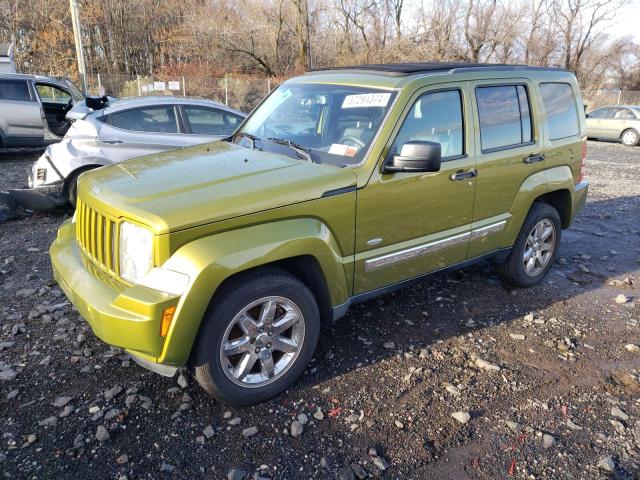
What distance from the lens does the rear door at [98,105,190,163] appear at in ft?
22.2

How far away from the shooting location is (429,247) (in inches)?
149

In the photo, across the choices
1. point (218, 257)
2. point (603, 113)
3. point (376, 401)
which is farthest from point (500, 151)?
point (603, 113)

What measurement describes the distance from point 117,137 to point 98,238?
434 centimetres

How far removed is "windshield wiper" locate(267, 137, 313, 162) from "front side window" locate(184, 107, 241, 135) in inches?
146

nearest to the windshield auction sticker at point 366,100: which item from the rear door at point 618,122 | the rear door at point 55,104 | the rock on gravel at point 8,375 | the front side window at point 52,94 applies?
the rock on gravel at point 8,375

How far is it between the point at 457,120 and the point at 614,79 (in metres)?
46.3

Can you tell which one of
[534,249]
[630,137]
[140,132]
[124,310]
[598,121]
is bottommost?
[630,137]

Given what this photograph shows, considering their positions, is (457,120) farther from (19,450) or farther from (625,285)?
(19,450)

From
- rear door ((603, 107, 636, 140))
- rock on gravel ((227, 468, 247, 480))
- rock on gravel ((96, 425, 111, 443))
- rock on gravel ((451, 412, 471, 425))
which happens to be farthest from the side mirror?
rear door ((603, 107, 636, 140))

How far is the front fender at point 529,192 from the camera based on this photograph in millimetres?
4414

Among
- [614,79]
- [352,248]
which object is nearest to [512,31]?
[614,79]

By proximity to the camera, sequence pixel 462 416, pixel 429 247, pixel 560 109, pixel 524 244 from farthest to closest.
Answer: pixel 560 109 → pixel 524 244 → pixel 429 247 → pixel 462 416

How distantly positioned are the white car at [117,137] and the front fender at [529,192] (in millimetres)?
4388

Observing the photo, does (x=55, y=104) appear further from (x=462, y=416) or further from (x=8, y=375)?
(x=462, y=416)
